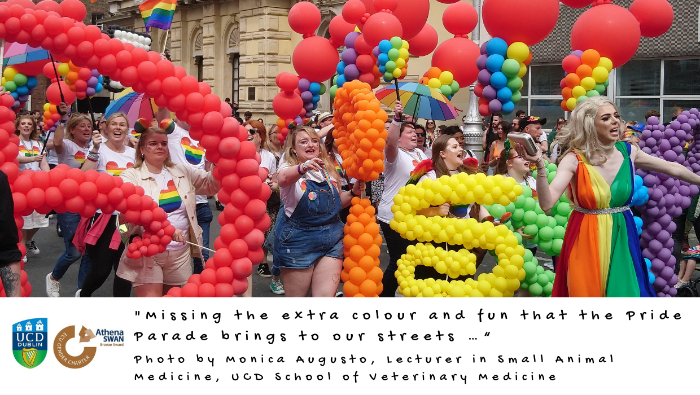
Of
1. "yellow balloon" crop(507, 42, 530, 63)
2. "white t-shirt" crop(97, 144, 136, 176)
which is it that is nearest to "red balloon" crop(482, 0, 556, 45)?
"yellow balloon" crop(507, 42, 530, 63)

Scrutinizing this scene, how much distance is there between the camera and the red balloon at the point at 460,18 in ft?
23.3

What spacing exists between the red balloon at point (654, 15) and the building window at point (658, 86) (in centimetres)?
803

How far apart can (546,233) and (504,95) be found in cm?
172

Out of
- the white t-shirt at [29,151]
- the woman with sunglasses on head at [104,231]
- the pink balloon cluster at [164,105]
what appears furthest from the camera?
the white t-shirt at [29,151]

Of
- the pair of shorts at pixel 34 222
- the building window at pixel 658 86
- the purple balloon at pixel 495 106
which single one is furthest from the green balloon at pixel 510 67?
the building window at pixel 658 86

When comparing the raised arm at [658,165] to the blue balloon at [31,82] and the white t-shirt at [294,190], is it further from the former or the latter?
the blue balloon at [31,82]

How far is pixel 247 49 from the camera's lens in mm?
21969

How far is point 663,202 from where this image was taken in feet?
18.7

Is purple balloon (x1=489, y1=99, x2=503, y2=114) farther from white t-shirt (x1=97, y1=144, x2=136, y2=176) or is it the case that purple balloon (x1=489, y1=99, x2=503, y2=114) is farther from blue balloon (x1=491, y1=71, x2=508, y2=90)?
white t-shirt (x1=97, y1=144, x2=136, y2=176)

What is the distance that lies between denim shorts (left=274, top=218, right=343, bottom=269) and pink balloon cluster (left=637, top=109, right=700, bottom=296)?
263 centimetres
